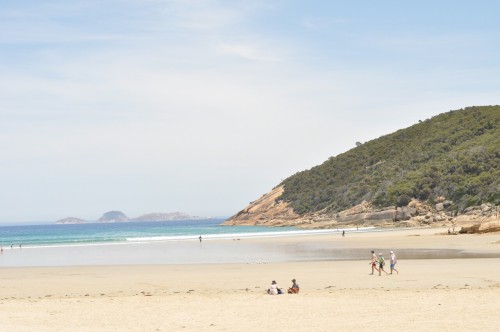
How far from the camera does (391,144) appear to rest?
412 ft

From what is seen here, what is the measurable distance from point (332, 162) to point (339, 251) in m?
89.8

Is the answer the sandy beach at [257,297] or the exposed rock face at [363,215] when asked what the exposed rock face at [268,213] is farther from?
the sandy beach at [257,297]

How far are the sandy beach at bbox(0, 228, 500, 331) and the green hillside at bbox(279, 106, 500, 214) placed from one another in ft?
162

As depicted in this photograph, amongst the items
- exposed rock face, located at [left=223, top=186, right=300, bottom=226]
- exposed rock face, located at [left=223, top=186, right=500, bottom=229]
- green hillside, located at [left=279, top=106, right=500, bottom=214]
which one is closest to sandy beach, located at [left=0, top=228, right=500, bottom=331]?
exposed rock face, located at [left=223, top=186, right=500, bottom=229]

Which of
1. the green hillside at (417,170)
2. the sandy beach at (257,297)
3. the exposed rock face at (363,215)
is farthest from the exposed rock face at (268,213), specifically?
the sandy beach at (257,297)

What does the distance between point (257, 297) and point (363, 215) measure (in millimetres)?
74858

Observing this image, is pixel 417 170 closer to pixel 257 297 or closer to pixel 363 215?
pixel 363 215

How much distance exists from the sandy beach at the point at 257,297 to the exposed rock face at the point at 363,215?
36.9 metres

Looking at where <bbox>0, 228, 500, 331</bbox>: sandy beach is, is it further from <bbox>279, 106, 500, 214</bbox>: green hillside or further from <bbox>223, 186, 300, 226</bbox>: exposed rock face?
<bbox>223, 186, 300, 226</bbox>: exposed rock face

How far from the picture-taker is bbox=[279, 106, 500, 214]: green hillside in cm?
8819

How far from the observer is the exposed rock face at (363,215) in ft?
248

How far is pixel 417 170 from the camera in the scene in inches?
4008

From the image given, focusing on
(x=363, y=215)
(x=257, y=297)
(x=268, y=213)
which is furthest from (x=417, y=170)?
(x=257, y=297)

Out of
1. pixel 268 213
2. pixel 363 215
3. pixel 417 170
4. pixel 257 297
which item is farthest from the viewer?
pixel 268 213
